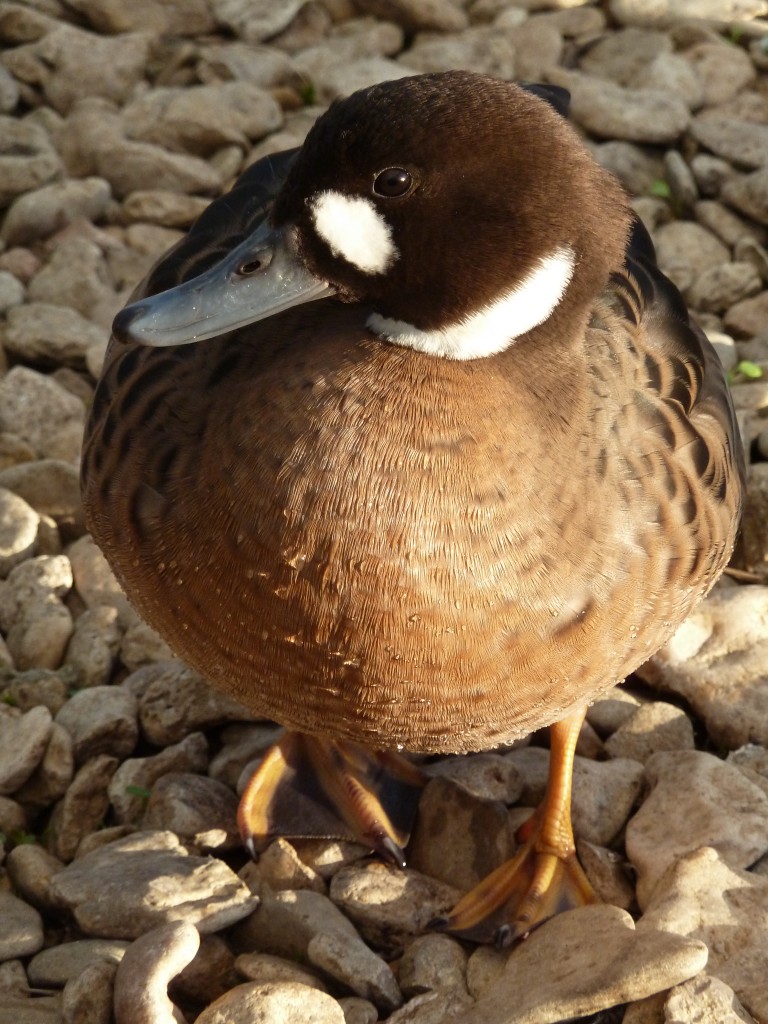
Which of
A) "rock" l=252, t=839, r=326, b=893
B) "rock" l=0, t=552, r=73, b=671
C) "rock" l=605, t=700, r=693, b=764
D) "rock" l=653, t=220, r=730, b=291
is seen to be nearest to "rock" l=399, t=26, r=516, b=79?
"rock" l=653, t=220, r=730, b=291

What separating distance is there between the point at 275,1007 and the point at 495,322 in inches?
49.7

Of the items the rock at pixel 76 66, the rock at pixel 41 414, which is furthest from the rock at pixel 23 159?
the rock at pixel 41 414

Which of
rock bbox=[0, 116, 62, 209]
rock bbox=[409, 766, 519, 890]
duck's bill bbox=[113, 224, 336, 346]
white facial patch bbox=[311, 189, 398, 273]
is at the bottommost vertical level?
rock bbox=[409, 766, 519, 890]

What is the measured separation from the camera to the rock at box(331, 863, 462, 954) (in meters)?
2.91

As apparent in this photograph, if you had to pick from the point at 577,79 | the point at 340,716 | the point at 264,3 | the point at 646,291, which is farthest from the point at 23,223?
the point at 340,716

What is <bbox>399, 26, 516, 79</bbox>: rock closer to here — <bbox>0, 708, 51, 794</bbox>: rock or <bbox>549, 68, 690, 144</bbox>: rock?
<bbox>549, 68, 690, 144</bbox>: rock

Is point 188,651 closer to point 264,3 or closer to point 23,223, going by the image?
point 23,223

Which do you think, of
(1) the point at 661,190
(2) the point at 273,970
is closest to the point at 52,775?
(2) the point at 273,970

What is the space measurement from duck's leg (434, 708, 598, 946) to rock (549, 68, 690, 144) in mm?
2665

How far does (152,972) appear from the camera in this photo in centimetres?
248

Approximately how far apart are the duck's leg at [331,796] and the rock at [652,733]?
49cm

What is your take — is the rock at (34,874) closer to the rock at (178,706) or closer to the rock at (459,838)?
the rock at (178,706)

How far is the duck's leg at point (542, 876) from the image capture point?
2.95 m

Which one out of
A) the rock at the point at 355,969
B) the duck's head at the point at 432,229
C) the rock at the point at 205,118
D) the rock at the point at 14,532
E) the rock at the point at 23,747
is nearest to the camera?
the duck's head at the point at 432,229
